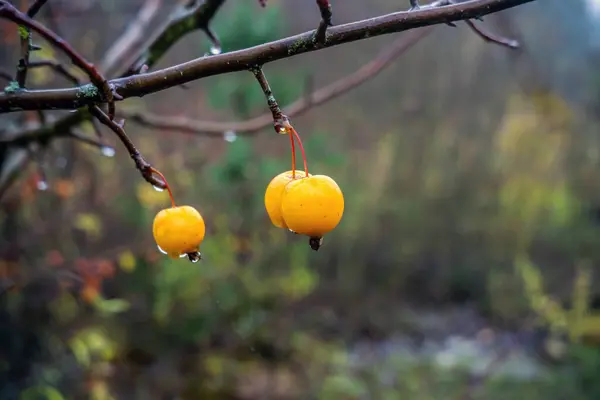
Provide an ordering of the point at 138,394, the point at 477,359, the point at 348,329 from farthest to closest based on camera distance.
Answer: the point at 348,329, the point at 477,359, the point at 138,394

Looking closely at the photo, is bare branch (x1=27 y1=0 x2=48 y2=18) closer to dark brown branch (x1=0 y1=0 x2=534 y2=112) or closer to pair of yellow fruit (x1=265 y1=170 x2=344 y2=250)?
dark brown branch (x1=0 y1=0 x2=534 y2=112)

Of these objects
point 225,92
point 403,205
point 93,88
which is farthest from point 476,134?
point 93,88

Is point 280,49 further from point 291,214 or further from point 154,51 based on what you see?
point 154,51

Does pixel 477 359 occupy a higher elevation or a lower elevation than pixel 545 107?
lower

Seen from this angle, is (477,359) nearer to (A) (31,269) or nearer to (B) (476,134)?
(B) (476,134)

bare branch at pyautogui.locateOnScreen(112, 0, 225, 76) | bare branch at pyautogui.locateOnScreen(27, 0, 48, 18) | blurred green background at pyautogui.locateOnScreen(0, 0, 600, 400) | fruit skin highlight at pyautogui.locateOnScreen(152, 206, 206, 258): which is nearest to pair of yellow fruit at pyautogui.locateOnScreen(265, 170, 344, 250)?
fruit skin highlight at pyautogui.locateOnScreen(152, 206, 206, 258)

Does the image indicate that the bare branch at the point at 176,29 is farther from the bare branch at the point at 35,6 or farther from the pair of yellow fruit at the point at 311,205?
the pair of yellow fruit at the point at 311,205
